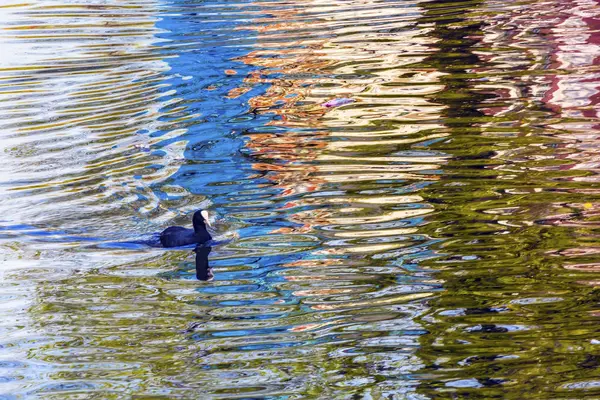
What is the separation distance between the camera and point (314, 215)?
400 inches

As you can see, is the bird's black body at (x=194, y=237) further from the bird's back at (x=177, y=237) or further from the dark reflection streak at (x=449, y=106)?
the dark reflection streak at (x=449, y=106)

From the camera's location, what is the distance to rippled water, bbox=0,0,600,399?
22.6 feet

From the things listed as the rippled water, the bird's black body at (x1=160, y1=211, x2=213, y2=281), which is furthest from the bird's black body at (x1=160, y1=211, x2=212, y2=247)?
the rippled water

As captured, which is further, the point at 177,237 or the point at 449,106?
the point at 449,106

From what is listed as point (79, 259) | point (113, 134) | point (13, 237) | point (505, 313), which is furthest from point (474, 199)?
point (113, 134)

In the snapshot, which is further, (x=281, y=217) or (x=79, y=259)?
(x=281, y=217)

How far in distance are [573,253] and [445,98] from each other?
6250 mm

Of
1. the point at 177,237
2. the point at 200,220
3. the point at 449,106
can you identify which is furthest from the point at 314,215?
the point at 449,106

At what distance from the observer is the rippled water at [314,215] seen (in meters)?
6.89

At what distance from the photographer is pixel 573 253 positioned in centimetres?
857

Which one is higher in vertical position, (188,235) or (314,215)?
(188,235)

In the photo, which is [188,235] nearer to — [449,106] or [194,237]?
[194,237]

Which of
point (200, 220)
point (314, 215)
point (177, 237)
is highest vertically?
point (200, 220)

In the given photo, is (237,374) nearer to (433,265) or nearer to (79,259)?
(433,265)
